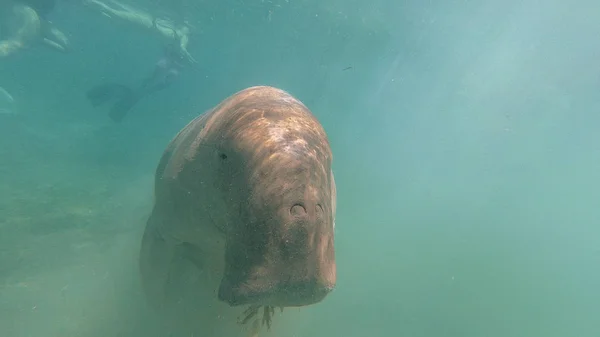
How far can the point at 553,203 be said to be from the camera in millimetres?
73188

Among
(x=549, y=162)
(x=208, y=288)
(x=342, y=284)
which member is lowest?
(x=208, y=288)

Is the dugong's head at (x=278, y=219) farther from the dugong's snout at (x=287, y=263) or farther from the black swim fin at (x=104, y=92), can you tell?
the black swim fin at (x=104, y=92)

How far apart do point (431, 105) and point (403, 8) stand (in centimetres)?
2288

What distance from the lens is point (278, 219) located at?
1.82m

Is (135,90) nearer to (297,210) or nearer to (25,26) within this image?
(25,26)

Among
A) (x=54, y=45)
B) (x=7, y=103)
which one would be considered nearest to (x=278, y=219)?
(x=54, y=45)

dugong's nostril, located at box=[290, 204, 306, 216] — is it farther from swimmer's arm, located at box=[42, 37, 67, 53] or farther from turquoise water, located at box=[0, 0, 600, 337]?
swimmer's arm, located at box=[42, 37, 67, 53]

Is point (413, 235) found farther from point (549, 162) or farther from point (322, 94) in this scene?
point (549, 162)

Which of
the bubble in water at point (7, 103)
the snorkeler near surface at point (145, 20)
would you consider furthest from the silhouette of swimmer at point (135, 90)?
A: the bubble in water at point (7, 103)

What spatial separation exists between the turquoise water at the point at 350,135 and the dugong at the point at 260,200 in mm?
4352

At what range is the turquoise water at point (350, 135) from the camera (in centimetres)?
1104

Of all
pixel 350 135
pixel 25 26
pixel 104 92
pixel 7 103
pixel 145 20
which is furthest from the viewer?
pixel 350 135

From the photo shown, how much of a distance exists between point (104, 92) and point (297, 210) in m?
21.5

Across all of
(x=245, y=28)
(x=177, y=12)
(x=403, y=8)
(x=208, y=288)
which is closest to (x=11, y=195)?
(x=208, y=288)
